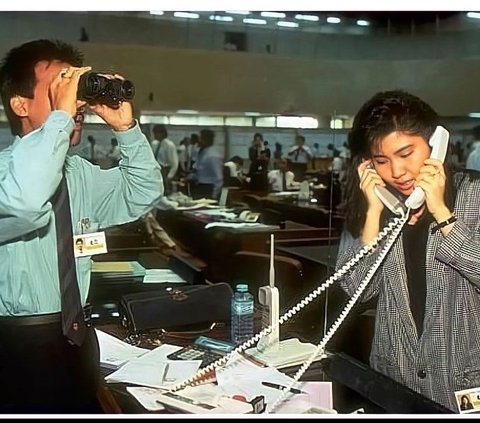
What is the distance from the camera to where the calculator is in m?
1.60

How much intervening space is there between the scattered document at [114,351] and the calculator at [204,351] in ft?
0.27

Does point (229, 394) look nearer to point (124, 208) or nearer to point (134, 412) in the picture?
point (134, 412)

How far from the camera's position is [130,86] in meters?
→ 1.50

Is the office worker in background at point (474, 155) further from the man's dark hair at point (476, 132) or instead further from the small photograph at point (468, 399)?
the small photograph at point (468, 399)

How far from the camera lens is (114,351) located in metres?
1.60

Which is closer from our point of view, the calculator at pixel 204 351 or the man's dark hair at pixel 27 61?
the man's dark hair at pixel 27 61

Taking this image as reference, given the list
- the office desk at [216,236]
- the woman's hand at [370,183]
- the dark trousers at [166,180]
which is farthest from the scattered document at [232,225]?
the woman's hand at [370,183]

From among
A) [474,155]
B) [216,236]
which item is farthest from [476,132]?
[216,236]

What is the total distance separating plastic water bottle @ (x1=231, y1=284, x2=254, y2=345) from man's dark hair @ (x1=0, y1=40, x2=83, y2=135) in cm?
61

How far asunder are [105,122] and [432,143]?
0.70 metres

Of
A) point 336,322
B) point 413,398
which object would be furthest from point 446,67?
point 413,398

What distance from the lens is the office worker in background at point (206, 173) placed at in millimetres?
1534

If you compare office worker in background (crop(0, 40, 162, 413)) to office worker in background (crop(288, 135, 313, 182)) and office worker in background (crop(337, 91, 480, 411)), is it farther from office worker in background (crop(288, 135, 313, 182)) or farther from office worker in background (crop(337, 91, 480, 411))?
office worker in background (crop(337, 91, 480, 411))

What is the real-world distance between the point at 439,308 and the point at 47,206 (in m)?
0.87
